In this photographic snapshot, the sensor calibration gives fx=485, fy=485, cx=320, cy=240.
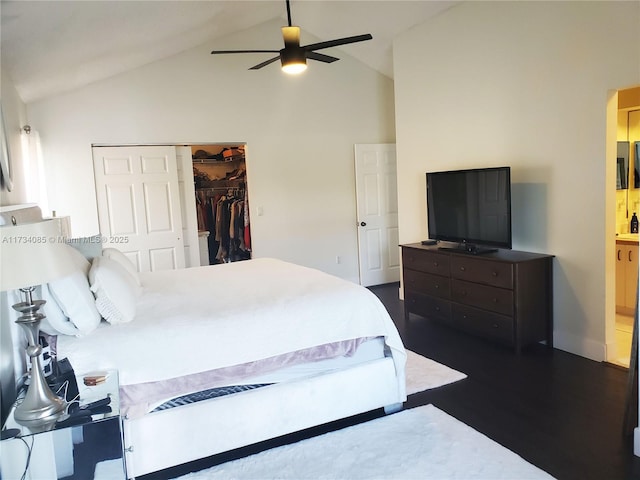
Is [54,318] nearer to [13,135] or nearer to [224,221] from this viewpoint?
[13,135]

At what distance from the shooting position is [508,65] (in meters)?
4.16

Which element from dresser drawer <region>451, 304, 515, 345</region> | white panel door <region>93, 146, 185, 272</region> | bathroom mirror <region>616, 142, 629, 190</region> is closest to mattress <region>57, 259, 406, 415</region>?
dresser drawer <region>451, 304, 515, 345</region>

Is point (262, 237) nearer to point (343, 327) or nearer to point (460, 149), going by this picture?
point (460, 149)

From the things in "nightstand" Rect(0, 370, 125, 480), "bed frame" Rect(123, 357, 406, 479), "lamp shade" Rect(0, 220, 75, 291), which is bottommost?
"bed frame" Rect(123, 357, 406, 479)

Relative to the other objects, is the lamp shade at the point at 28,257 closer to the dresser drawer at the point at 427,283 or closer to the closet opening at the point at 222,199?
the dresser drawer at the point at 427,283

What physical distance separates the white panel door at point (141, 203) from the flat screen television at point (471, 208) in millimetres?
2890

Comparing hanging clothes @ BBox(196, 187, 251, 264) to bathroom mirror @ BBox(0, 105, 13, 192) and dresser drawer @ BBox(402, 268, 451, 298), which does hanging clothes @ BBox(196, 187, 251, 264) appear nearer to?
dresser drawer @ BBox(402, 268, 451, 298)

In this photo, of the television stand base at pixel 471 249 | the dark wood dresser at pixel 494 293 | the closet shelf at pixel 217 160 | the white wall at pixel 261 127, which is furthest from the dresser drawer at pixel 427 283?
the closet shelf at pixel 217 160

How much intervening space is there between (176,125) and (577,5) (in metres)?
4.04

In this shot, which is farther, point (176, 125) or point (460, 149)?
point (176, 125)

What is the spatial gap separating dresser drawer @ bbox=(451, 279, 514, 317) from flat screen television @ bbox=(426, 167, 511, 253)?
328 mm

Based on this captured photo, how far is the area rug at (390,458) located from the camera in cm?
232

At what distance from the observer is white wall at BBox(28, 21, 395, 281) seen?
5098mm

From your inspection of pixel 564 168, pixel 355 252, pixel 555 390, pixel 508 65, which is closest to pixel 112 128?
pixel 355 252
